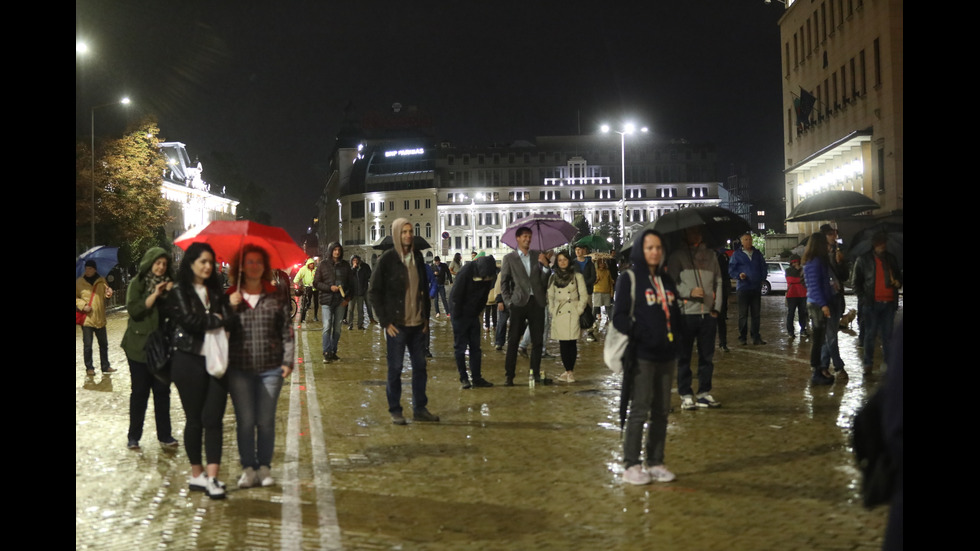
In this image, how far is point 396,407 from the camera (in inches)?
410

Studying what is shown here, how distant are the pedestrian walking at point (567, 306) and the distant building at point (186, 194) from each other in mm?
98477

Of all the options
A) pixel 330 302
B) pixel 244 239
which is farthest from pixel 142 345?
pixel 330 302

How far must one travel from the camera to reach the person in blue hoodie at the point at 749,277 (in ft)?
62.0

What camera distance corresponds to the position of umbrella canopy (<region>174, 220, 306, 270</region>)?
8211mm

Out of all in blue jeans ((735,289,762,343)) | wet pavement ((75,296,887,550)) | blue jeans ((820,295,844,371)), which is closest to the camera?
wet pavement ((75,296,887,550))

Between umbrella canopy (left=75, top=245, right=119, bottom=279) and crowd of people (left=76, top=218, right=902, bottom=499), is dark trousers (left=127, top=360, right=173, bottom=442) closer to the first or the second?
crowd of people (left=76, top=218, right=902, bottom=499)

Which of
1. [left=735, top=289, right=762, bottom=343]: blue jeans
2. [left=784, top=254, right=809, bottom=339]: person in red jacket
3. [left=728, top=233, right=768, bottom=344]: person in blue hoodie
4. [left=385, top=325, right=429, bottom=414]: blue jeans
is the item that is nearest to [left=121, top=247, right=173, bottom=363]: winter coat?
[left=385, top=325, right=429, bottom=414]: blue jeans

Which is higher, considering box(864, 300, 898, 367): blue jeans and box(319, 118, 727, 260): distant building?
box(319, 118, 727, 260): distant building

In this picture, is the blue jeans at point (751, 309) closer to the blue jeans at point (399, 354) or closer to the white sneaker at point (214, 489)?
the blue jeans at point (399, 354)

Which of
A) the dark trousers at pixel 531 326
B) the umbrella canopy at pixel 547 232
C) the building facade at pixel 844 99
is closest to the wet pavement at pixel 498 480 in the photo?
the dark trousers at pixel 531 326
